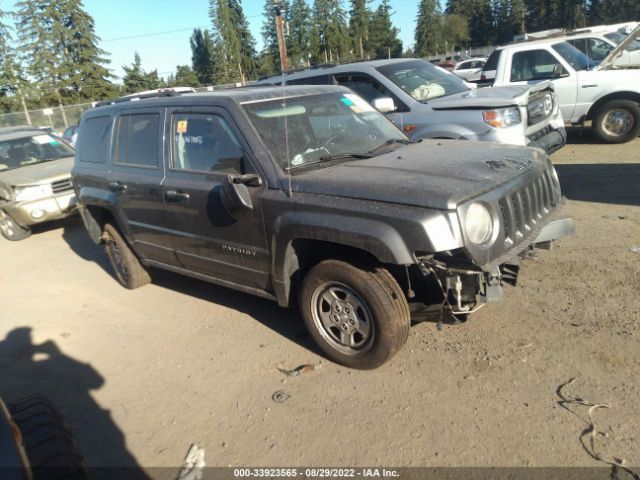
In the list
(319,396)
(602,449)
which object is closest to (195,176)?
(319,396)

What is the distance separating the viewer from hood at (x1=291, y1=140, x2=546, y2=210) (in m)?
2.91

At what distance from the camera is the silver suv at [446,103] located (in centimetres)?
616

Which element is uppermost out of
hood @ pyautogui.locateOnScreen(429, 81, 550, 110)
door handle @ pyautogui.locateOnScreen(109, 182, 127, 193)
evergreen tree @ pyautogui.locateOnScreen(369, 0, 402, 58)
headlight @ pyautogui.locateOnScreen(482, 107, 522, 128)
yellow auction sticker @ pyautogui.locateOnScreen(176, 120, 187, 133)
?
evergreen tree @ pyautogui.locateOnScreen(369, 0, 402, 58)

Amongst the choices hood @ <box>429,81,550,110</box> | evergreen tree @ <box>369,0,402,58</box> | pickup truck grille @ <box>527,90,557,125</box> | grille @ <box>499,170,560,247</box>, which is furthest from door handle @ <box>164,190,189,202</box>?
evergreen tree @ <box>369,0,402,58</box>

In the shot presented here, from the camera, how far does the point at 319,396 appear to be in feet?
10.7

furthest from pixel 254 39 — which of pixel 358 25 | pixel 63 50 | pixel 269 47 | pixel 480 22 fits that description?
pixel 480 22

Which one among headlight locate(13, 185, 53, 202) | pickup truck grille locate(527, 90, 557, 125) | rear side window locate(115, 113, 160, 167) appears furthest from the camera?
headlight locate(13, 185, 53, 202)

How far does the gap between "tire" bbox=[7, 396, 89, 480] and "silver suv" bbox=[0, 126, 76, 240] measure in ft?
→ 21.2

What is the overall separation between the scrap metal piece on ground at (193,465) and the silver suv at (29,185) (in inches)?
254

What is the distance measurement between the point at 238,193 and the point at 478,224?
162cm

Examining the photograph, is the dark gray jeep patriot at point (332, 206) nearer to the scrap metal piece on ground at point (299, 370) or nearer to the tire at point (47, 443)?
the scrap metal piece on ground at point (299, 370)

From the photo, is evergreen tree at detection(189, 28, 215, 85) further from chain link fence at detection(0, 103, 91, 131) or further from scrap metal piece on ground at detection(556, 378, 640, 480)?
scrap metal piece on ground at detection(556, 378, 640, 480)

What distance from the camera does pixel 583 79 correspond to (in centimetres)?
896

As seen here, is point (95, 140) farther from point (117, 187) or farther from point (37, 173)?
point (37, 173)
